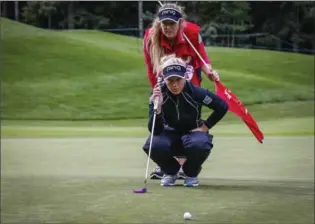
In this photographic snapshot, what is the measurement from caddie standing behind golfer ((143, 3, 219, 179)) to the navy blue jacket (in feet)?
0.31

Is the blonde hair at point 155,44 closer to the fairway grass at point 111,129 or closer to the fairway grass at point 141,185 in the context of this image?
the fairway grass at point 141,185

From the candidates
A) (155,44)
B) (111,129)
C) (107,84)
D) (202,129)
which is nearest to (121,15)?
(155,44)

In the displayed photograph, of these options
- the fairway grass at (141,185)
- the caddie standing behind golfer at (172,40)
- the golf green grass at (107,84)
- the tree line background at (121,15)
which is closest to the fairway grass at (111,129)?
the golf green grass at (107,84)

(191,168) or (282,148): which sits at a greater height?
(191,168)

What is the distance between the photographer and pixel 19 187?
128 inches

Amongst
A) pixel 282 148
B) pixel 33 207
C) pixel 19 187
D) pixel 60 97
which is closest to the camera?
pixel 33 207

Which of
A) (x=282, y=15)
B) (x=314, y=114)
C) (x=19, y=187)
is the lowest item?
(x=314, y=114)

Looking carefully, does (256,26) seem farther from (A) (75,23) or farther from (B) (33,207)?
(B) (33,207)

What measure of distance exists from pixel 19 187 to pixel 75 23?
76 centimetres

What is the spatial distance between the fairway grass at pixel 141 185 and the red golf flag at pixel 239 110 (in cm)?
25

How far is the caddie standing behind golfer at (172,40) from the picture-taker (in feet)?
9.37

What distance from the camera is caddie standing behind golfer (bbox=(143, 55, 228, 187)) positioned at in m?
2.91

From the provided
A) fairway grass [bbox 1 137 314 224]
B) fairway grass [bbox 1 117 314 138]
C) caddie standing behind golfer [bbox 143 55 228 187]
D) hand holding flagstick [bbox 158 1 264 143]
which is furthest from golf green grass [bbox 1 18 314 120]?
hand holding flagstick [bbox 158 1 264 143]

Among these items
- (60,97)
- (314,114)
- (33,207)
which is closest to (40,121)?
(60,97)
